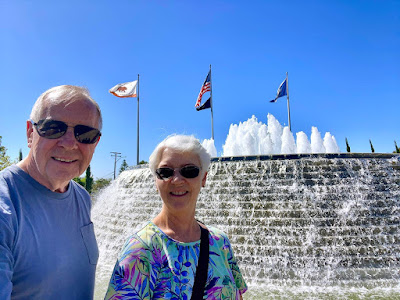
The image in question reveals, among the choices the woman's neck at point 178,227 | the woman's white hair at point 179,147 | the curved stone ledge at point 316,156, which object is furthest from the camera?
the curved stone ledge at point 316,156

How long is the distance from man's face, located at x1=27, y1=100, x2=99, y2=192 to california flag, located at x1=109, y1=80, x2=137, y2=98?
18.7 meters

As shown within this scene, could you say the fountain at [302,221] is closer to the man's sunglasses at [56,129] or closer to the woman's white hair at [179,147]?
the woman's white hair at [179,147]

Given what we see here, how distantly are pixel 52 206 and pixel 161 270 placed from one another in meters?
0.67

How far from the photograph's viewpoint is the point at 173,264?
145 cm

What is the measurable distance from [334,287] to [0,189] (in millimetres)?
6074

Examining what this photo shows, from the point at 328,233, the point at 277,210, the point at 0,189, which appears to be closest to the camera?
the point at 0,189

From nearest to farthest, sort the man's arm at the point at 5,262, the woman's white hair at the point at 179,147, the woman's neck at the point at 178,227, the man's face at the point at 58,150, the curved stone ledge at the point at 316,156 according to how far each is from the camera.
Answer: the man's arm at the point at 5,262 → the man's face at the point at 58,150 → the woman's neck at the point at 178,227 → the woman's white hair at the point at 179,147 → the curved stone ledge at the point at 316,156

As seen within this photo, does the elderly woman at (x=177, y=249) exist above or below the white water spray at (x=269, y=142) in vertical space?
below

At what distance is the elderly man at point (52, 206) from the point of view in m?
1.26

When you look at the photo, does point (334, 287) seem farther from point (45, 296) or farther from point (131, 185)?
point (131, 185)

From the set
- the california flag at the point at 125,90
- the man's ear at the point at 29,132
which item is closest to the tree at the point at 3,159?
the california flag at the point at 125,90

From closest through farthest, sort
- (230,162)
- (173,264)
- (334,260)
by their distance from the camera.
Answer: (173,264), (334,260), (230,162)

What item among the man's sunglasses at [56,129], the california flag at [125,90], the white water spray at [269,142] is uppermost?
the california flag at [125,90]

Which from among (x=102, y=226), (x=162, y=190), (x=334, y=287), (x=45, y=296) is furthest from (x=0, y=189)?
(x=102, y=226)
